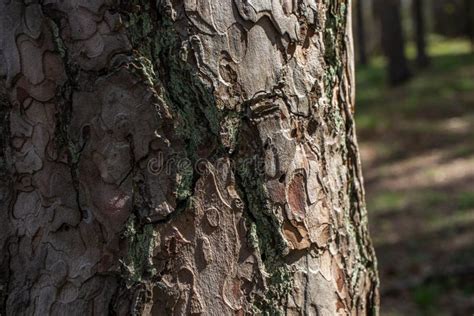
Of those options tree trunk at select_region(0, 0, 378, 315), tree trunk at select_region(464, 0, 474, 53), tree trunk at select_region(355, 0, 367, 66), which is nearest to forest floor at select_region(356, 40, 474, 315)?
tree trunk at select_region(464, 0, 474, 53)

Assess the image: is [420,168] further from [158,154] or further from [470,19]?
[470,19]

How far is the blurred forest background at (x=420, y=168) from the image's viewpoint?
18.1 ft

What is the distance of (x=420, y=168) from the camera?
10141mm

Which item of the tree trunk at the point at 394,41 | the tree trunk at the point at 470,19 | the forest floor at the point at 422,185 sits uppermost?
the tree trunk at the point at 470,19

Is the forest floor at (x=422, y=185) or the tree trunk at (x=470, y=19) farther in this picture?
the tree trunk at (x=470, y=19)

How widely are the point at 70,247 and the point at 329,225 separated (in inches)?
19.8

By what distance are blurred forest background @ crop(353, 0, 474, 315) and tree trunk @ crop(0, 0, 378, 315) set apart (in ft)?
12.8

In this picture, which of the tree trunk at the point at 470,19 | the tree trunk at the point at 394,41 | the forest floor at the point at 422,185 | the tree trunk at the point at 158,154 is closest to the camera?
the tree trunk at the point at 158,154

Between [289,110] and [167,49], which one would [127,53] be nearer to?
[167,49]

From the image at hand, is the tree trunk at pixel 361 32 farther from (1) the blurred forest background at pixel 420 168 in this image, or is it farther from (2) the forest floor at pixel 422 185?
(2) the forest floor at pixel 422 185

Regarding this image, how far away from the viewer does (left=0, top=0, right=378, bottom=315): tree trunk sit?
4.17ft

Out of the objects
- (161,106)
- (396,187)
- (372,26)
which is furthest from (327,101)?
(372,26)

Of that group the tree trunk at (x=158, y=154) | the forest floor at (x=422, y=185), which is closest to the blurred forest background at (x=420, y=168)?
the forest floor at (x=422, y=185)

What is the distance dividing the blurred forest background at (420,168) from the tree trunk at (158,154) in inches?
153
